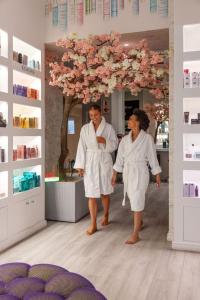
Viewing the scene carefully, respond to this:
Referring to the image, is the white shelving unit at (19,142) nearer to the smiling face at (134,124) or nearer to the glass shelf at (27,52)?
the glass shelf at (27,52)

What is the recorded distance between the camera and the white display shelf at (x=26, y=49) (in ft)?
12.3

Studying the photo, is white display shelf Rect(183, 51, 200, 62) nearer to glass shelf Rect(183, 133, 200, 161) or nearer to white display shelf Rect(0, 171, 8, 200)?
glass shelf Rect(183, 133, 200, 161)

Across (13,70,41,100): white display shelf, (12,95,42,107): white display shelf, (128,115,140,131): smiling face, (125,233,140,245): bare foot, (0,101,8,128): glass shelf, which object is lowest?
(125,233,140,245): bare foot

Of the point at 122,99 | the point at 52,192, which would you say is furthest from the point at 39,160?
the point at 122,99

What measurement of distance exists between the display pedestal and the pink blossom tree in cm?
121

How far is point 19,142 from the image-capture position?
13.2 feet

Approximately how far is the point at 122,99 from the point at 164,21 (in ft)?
18.8

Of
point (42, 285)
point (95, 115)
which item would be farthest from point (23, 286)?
point (95, 115)

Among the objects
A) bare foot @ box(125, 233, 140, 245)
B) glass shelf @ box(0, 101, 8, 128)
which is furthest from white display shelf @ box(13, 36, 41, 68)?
bare foot @ box(125, 233, 140, 245)

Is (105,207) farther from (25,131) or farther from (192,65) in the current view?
(192,65)

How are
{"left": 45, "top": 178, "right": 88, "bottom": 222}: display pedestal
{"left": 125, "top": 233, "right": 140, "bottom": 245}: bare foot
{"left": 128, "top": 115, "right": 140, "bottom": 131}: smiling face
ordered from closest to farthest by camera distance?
{"left": 125, "top": 233, "right": 140, "bottom": 245}: bare foot → {"left": 128, "top": 115, "right": 140, "bottom": 131}: smiling face → {"left": 45, "top": 178, "right": 88, "bottom": 222}: display pedestal

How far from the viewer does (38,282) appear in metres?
1.68

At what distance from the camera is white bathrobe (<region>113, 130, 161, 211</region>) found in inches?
142

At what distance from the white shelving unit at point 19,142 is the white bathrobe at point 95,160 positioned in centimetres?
57
